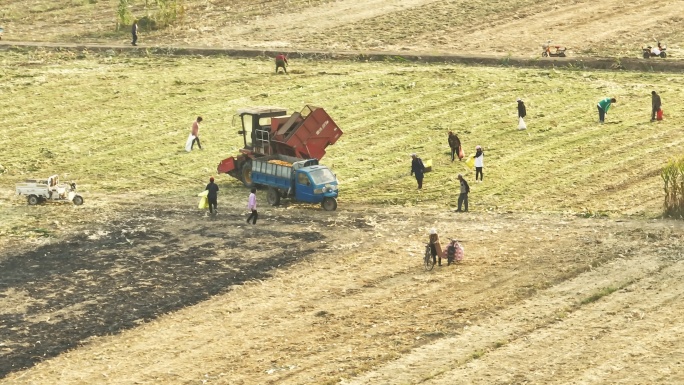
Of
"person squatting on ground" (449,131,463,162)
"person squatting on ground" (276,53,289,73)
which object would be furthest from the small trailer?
"person squatting on ground" (276,53,289,73)

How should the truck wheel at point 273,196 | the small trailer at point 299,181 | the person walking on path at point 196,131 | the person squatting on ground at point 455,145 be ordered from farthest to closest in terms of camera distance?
the person walking on path at point 196,131 < the person squatting on ground at point 455,145 < the truck wheel at point 273,196 < the small trailer at point 299,181

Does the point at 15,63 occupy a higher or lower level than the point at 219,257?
higher

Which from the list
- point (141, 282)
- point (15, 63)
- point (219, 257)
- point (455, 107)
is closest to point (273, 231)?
point (219, 257)

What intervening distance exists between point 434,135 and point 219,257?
51.3 ft

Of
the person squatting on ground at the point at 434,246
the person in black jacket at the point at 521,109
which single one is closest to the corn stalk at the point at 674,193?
the person squatting on ground at the point at 434,246

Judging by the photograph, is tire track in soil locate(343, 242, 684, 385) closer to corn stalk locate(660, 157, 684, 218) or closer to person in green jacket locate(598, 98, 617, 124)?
corn stalk locate(660, 157, 684, 218)

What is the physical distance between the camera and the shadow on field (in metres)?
31.0

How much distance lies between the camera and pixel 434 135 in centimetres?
4950

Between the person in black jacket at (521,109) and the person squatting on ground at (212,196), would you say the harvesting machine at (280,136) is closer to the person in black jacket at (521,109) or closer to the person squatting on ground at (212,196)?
the person squatting on ground at (212,196)

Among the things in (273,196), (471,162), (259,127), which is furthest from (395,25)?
(273,196)

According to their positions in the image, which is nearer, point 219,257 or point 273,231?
point 219,257

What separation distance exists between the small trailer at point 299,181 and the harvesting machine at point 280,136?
856 mm

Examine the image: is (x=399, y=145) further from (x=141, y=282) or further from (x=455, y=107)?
(x=141, y=282)

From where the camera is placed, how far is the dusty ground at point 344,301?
28.2 meters
